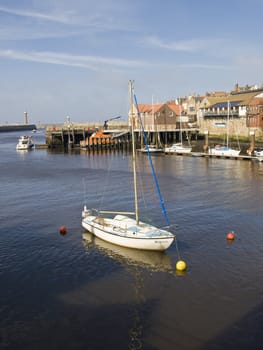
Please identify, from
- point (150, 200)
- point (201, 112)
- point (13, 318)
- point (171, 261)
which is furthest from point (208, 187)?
point (201, 112)

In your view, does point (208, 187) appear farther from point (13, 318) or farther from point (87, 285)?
point (13, 318)

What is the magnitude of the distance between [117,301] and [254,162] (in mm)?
51280

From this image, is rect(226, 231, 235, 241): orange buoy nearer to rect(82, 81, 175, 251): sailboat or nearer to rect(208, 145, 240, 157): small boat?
rect(82, 81, 175, 251): sailboat

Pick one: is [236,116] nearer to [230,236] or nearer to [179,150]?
A: [179,150]

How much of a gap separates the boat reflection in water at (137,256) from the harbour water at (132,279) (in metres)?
0.07

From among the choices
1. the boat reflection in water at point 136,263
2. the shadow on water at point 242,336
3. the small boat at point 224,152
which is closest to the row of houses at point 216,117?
the small boat at point 224,152

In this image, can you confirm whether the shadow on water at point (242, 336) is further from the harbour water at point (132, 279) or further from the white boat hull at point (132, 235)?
the white boat hull at point (132, 235)

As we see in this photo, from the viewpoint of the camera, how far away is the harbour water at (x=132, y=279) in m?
16.8

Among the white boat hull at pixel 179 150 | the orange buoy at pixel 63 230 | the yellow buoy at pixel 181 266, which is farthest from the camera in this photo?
the white boat hull at pixel 179 150

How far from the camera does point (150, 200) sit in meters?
41.5

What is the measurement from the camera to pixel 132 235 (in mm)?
25656

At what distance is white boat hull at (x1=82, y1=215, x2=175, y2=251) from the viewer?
24.9m

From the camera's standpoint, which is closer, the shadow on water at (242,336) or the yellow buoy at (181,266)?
the shadow on water at (242,336)

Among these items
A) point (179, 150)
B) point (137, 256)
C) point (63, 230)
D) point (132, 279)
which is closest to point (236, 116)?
point (179, 150)
